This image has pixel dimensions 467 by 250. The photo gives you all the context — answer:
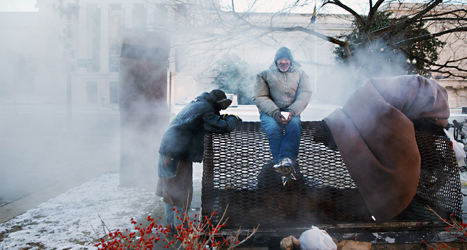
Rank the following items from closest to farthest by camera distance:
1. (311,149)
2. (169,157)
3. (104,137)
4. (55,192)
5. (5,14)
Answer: (311,149) → (169,157) → (55,192) → (5,14) → (104,137)

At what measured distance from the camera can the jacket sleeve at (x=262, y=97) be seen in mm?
2397

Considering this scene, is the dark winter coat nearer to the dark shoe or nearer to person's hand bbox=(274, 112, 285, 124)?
person's hand bbox=(274, 112, 285, 124)

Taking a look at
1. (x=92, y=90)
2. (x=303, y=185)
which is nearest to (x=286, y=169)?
(x=303, y=185)

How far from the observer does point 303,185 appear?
2.07m

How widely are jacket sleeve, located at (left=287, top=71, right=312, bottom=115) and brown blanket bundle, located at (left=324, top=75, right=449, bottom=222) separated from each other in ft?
1.27

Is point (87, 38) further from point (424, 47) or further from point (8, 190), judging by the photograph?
point (424, 47)

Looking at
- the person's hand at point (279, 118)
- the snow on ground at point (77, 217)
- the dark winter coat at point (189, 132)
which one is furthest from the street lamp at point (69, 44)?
the person's hand at point (279, 118)

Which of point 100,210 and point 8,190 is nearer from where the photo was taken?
point 100,210

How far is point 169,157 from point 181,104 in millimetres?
7613

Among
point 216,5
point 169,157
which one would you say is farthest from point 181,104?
point 169,157

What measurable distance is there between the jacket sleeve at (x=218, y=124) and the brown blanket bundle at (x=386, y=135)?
882 mm

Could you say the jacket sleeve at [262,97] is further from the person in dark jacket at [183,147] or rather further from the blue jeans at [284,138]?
the person in dark jacket at [183,147]

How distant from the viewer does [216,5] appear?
167 inches

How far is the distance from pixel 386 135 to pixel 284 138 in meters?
0.77
